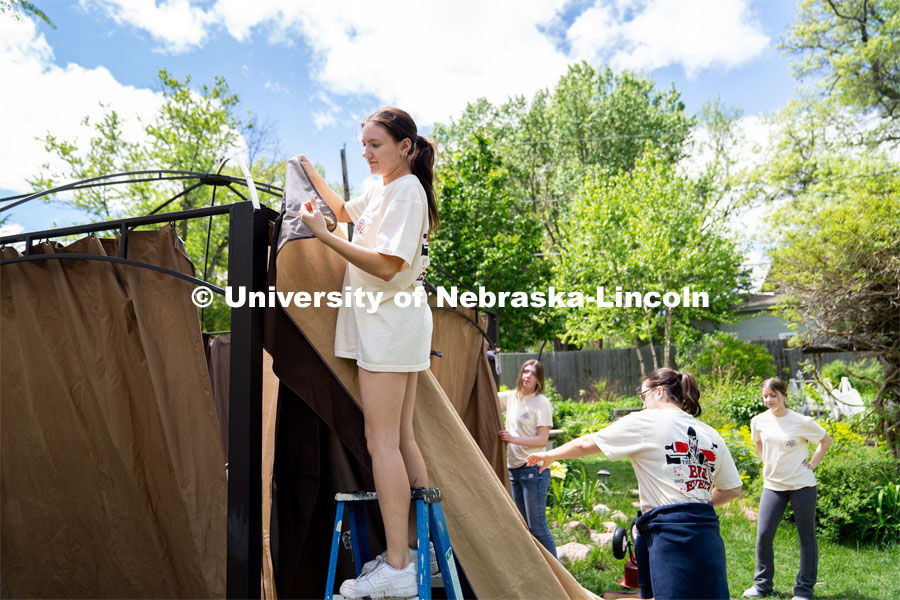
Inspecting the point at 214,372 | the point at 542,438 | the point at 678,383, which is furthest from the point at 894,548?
the point at 214,372

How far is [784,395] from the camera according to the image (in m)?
5.28

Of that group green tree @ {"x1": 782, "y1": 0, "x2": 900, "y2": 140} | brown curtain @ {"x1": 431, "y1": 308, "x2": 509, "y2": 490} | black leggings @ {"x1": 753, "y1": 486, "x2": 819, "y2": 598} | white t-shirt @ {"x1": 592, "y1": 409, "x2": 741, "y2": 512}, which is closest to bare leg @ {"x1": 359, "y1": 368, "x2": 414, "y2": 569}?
white t-shirt @ {"x1": 592, "y1": 409, "x2": 741, "y2": 512}

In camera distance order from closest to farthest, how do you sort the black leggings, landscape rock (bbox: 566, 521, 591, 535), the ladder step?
the ladder step → the black leggings → landscape rock (bbox: 566, 521, 591, 535)

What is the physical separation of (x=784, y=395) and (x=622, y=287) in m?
14.2

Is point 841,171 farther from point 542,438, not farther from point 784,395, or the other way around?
point 542,438

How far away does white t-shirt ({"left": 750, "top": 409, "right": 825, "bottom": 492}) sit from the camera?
511cm

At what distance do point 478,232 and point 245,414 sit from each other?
12363 millimetres

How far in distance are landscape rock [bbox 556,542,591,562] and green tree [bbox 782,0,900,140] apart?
1925 cm

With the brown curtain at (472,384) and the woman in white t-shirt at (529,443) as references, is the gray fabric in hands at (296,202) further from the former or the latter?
the woman in white t-shirt at (529,443)

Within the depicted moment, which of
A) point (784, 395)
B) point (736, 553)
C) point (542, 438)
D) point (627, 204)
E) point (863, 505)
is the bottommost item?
point (736, 553)

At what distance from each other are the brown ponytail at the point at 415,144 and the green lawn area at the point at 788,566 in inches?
156

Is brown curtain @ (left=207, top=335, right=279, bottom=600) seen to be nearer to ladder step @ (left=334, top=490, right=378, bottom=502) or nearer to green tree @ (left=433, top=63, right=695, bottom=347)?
ladder step @ (left=334, top=490, right=378, bottom=502)

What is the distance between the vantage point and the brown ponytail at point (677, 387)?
11.0 ft

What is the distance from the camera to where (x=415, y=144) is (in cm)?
264
